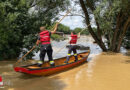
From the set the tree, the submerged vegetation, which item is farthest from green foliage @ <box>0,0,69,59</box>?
the tree

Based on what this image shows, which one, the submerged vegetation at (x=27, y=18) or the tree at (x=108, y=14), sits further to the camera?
the tree at (x=108, y=14)

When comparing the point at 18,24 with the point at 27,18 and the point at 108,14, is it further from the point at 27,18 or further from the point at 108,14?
the point at 108,14

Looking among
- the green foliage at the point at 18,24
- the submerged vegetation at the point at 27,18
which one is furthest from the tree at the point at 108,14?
the green foliage at the point at 18,24

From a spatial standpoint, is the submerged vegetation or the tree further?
the tree

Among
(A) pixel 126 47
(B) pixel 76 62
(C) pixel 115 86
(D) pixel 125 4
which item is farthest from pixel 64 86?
(A) pixel 126 47

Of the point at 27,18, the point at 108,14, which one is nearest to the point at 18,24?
the point at 27,18

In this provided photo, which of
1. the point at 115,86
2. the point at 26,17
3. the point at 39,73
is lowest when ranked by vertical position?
the point at 115,86

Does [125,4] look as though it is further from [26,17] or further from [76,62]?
[26,17]

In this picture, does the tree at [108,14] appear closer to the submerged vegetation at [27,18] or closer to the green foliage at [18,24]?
the submerged vegetation at [27,18]

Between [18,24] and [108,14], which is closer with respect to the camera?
[18,24]

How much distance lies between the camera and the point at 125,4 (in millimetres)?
10680

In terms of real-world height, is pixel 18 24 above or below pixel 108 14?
below

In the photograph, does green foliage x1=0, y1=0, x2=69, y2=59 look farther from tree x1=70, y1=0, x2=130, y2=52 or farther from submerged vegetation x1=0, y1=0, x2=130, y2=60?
tree x1=70, y1=0, x2=130, y2=52

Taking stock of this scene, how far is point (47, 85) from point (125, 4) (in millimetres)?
8104
